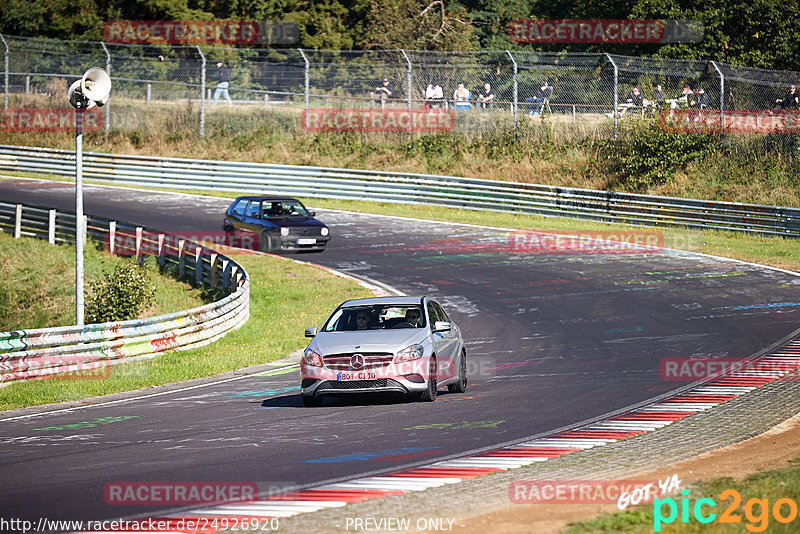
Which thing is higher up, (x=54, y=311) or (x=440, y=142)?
(x=440, y=142)

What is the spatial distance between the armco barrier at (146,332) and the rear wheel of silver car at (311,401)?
5.36 m

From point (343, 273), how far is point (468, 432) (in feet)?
51.6

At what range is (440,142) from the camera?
42469 mm

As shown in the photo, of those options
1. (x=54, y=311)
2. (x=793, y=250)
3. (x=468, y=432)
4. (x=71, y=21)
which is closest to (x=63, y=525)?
(x=468, y=432)

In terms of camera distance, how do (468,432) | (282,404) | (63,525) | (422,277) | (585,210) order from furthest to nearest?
(585,210) < (422,277) < (282,404) < (468,432) < (63,525)

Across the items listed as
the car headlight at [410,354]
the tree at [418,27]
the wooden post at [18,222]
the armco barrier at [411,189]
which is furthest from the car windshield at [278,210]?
the tree at [418,27]

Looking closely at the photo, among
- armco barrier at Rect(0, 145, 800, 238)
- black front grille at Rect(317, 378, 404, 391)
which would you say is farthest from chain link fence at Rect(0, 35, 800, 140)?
black front grille at Rect(317, 378, 404, 391)

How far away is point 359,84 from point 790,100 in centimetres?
1578

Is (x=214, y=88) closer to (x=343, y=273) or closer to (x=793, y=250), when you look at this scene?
(x=343, y=273)

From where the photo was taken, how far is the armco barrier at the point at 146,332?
1586cm

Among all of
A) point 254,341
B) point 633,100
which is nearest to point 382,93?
point 633,100

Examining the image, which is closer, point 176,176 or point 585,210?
point 585,210

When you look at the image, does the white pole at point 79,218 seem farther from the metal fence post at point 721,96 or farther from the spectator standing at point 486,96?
the spectator standing at point 486,96

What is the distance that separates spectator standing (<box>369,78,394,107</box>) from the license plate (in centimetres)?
2776
